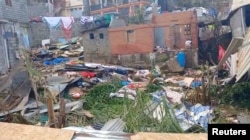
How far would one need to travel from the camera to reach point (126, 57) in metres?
16.8

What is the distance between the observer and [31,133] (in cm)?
299

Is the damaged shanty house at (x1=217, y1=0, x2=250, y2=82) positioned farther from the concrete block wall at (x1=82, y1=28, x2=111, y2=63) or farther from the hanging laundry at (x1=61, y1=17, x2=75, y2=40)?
the hanging laundry at (x1=61, y1=17, x2=75, y2=40)

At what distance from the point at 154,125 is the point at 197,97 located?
12.3 feet

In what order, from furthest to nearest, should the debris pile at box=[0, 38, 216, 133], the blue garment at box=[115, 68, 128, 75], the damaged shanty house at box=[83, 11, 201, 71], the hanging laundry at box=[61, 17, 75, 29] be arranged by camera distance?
the hanging laundry at box=[61, 17, 75, 29] < the damaged shanty house at box=[83, 11, 201, 71] < the blue garment at box=[115, 68, 128, 75] < the debris pile at box=[0, 38, 216, 133]

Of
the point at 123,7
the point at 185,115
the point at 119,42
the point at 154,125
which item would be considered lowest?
the point at 185,115

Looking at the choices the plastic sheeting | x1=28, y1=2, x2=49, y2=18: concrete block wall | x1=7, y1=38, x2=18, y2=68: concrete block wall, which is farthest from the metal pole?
the plastic sheeting

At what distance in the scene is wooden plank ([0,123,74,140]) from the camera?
2.89 metres

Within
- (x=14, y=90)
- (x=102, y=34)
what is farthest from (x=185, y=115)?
(x=102, y=34)

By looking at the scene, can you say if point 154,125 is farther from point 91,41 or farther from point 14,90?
point 91,41

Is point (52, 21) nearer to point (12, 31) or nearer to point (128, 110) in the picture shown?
point (12, 31)

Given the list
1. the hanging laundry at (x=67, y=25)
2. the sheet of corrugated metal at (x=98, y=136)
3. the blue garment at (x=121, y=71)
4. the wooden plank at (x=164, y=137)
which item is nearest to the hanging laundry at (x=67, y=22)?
the hanging laundry at (x=67, y=25)

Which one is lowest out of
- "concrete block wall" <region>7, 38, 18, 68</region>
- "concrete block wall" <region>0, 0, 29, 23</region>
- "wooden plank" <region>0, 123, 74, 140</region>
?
"wooden plank" <region>0, 123, 74, 140</region>

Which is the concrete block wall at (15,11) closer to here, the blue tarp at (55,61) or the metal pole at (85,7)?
the blue tarp at (55,61)

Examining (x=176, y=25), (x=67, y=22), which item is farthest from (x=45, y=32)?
(x=176, y=25)
